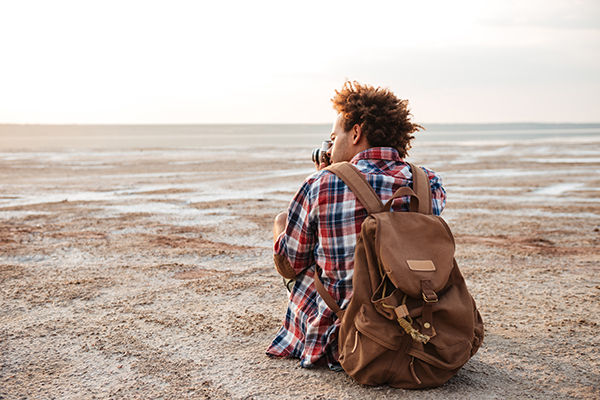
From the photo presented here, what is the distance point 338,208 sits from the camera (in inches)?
127

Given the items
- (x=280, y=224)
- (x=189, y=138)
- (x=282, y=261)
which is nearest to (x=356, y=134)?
(x=280, y=224)

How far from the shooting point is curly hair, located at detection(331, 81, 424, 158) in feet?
11.0

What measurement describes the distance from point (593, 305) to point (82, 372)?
4082 millimetres

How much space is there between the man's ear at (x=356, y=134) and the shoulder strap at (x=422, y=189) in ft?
1.10

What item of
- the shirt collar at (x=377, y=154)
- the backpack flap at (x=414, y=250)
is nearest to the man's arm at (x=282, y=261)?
the shirt collar at (x=377, y=154)

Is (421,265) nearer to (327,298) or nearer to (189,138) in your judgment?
(327,298)

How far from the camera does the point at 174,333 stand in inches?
177

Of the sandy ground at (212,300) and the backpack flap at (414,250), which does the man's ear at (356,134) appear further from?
the sandy ground at (212,300)

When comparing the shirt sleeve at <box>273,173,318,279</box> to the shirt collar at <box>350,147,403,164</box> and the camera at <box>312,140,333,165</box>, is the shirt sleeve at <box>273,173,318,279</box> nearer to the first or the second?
the shirt collar at <box>350,147,403,164</box>

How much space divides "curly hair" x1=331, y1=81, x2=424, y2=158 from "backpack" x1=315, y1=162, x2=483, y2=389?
0.89 ft

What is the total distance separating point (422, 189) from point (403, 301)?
2.14ft

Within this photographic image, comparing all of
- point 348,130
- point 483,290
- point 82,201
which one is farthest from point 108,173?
point 348,130

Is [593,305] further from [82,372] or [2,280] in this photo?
[2,280]

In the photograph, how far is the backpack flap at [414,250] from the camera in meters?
2.96
